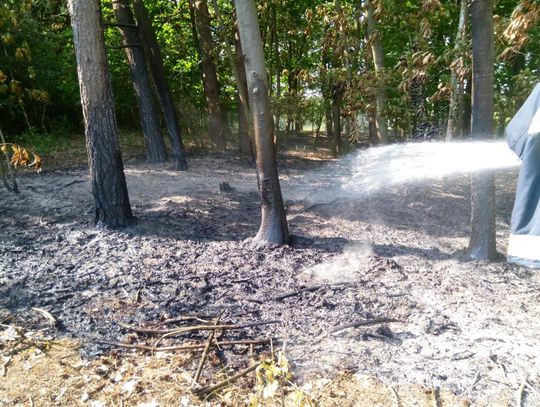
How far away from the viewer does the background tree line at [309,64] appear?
264 inches

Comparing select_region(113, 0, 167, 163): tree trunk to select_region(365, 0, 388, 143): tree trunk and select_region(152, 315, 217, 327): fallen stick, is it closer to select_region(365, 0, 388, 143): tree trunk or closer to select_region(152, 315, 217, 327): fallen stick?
select_region(365, 0, 388, 143): tree trunk

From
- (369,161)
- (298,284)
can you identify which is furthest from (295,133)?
(298,284)

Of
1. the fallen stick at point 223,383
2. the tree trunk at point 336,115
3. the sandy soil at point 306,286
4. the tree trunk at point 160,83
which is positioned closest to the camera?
the fallen stick at point 223,383

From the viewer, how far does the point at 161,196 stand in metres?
7.22

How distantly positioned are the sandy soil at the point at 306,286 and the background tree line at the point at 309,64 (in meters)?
2.37

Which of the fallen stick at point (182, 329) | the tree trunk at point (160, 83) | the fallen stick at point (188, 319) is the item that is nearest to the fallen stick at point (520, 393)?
the fallen stick at point (182, 329)

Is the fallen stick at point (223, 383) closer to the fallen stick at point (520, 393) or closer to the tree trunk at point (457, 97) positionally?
the fallen stick at point (520, 393)

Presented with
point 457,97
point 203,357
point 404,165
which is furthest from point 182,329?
point 457,97

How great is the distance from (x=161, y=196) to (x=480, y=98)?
5.36 meters

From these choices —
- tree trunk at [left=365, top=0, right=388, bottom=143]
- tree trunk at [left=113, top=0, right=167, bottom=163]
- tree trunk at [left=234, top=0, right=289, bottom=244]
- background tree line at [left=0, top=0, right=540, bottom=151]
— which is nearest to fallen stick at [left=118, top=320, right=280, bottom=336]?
tree trunk at [left=234, top=0, right=289, bottom=244]

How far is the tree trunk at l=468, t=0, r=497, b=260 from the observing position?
14.1ft

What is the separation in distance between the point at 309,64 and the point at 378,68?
5.34 m

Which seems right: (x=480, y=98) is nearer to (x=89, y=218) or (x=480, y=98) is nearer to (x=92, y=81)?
(x=92, y=81)

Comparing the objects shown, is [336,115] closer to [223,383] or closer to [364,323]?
[364,323]
